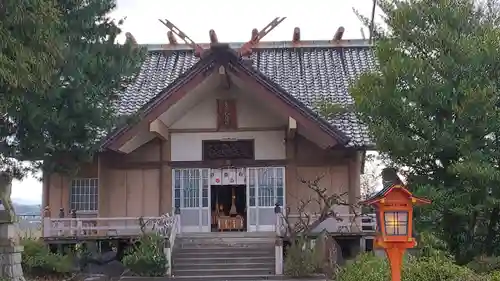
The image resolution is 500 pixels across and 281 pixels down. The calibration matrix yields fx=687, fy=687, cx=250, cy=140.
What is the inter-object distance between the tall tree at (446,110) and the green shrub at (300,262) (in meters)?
3.31

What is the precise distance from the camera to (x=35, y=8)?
33.0 ft

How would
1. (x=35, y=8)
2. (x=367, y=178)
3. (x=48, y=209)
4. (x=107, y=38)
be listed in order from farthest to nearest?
(x=367, y=178), (x=48, y=209), (x=107, y=38), (x=35, y=8)

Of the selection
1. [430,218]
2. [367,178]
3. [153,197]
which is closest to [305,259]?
[430,218]

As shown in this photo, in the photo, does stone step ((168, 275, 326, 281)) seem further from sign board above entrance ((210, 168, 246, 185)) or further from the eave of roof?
sign board above entrance ((210, 168, 246, 185))

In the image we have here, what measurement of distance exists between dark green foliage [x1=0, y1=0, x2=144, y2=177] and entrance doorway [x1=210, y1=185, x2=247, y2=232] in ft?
24.9

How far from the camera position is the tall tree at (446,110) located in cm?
1499

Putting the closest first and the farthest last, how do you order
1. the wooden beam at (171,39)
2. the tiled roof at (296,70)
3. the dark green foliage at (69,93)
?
1. the dark green foliage at (69,93)
2. the tiled roof at (296,70)
3. the wooden beam at (171,39)

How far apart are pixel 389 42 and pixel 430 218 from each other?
424 centimetres

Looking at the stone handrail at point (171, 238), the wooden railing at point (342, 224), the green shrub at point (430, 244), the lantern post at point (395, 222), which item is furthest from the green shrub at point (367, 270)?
the stone handrail at point (171, 238)

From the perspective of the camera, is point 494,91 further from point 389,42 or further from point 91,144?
point 91,144

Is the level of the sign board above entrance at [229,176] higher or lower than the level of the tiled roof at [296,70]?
lower

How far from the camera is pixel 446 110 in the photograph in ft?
50.9

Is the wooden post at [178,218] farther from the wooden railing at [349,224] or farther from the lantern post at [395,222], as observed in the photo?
the lantern post at [395,222]

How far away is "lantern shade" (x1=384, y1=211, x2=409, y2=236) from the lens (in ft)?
35.6
